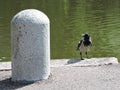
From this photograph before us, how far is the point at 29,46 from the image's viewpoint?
8.43m

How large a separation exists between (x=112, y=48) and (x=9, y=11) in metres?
15.7

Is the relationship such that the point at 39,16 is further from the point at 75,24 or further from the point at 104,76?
the point at 75,24

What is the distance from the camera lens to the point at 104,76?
8617 mm

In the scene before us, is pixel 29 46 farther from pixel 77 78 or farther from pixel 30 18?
pixel 77 78

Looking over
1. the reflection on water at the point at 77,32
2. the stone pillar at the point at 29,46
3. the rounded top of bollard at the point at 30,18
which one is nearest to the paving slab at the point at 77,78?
the stone pillar at the point at 29,46

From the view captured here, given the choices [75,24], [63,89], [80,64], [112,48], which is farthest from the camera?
[75,24]

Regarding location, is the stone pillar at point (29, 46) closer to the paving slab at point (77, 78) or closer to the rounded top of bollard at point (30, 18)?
the rounded top of bollard at point (30, 18)

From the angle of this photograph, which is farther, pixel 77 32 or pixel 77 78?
pixel 77 32

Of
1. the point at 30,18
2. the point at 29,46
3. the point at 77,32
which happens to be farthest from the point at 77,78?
the point at 77,32

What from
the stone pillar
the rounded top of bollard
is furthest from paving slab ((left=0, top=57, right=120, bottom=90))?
the rounded top of bollard

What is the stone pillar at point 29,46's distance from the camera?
27.6 ft

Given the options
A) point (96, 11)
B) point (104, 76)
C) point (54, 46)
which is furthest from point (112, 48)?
point (96, 11)

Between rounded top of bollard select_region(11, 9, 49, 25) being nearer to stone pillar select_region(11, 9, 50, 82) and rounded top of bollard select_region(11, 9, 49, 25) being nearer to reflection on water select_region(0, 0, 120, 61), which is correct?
stone pillar select_region(11, 9, 50, 82)

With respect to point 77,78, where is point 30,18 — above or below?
above
